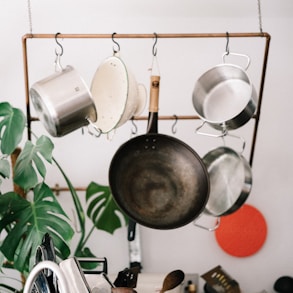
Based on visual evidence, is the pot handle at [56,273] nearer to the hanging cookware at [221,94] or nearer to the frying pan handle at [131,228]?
the frying pan handle at [131,228]

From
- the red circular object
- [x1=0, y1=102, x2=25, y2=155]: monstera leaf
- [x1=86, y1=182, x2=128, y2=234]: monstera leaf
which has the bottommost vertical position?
the red circular object

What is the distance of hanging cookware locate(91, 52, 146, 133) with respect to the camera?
1731 millimetres

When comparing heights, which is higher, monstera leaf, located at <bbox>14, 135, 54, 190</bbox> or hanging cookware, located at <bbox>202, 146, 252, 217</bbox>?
monstera leaf, located at <bbox>14, 135, 54, 190</bbox>

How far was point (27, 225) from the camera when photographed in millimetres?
1854

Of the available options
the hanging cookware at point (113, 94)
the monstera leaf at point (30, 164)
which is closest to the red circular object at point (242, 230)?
the hanging cookware at point (113, 94)

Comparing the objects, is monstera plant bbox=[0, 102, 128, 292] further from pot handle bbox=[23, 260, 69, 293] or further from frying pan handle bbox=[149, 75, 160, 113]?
pot handle bbox=[23, 260, 69, 293]

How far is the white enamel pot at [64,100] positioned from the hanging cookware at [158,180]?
244 mm

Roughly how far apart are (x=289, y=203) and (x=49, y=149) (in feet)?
3.80

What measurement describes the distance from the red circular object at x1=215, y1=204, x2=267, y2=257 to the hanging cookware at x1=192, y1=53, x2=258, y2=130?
1.98ft

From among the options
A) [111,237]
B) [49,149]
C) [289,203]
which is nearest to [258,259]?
[289,203]

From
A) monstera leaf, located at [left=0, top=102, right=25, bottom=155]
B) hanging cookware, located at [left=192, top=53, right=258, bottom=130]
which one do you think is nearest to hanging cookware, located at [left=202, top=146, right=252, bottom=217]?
hanging cookware, located at [left=192, top=53, right=258, bottom=130]

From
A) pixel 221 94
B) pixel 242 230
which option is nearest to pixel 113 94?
pixel 221 94

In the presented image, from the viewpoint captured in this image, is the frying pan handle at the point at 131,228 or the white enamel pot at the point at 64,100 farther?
the frying pan handle at the point at 131,228

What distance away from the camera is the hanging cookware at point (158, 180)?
1.80m
